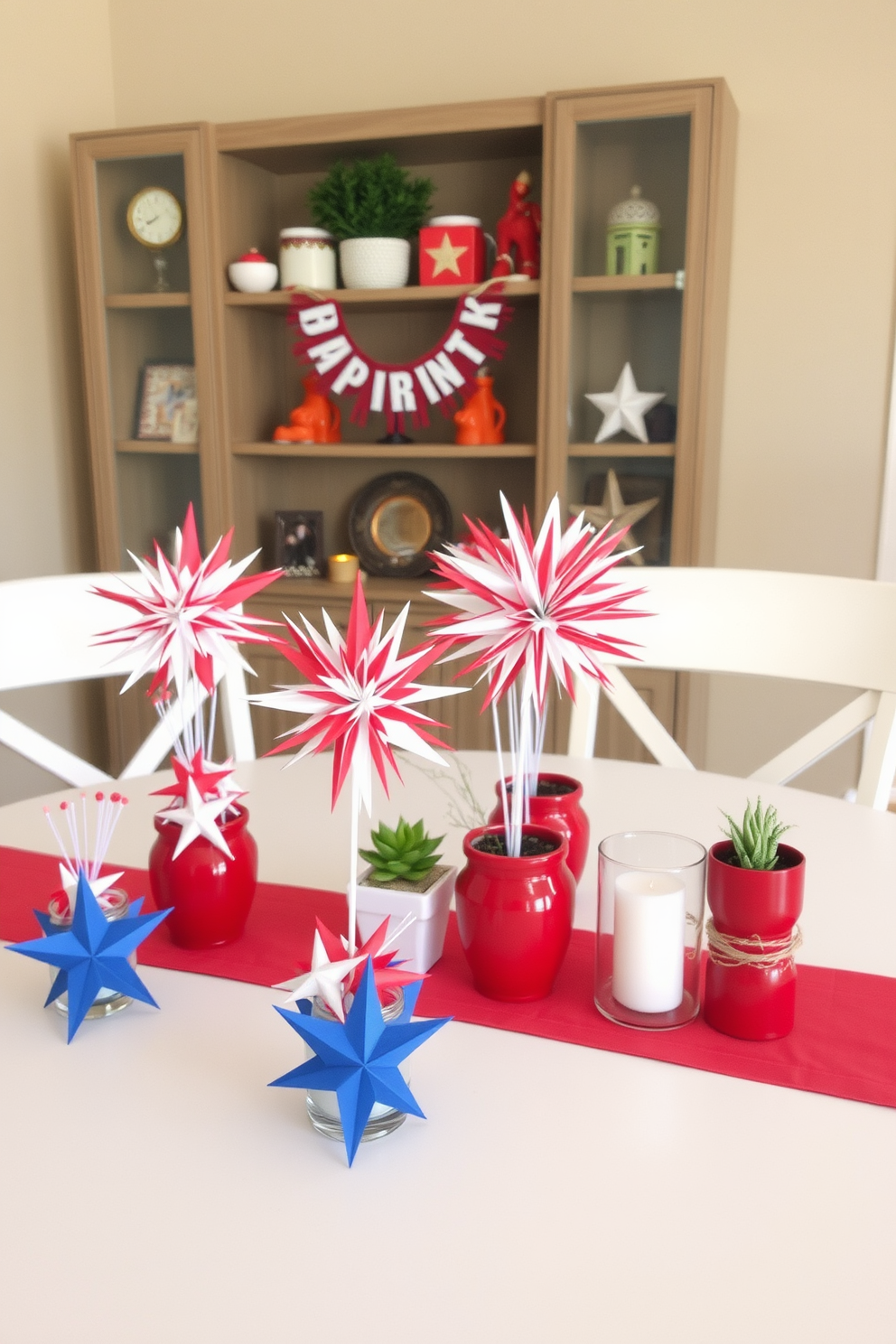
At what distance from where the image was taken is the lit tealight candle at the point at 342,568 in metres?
2.90

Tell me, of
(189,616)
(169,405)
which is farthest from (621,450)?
(189,616)

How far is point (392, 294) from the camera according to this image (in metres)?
2.68

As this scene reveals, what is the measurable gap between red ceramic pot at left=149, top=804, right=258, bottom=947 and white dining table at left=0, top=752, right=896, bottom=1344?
5 cm

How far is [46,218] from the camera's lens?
293 cm

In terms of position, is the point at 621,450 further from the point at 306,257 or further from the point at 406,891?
the point at 406,891

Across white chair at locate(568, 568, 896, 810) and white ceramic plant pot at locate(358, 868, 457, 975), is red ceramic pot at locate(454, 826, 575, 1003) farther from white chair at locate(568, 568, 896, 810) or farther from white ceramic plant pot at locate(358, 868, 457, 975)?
white chair at locate(568, 568, 896, 810)

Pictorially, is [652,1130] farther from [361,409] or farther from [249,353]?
[249,353]

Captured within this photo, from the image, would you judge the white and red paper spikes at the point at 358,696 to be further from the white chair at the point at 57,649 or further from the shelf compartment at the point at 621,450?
the shelf compartment at the point at 621,450

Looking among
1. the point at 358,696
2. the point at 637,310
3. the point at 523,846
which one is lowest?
the point at 523,846

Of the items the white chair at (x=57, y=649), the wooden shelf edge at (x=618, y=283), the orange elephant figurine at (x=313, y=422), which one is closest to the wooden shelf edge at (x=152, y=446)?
the orange elephant figurine at (x=313, y=422)

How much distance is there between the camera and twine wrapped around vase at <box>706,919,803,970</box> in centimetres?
76

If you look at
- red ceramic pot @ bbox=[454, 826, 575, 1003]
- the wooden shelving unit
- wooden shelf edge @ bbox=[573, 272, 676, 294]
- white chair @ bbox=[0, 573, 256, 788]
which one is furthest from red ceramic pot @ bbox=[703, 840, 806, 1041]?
wooden shelf edge @ bbox=[573, 272, 676, 294]

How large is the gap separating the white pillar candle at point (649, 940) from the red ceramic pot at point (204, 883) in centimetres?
31

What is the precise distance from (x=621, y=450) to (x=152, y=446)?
123 cm
